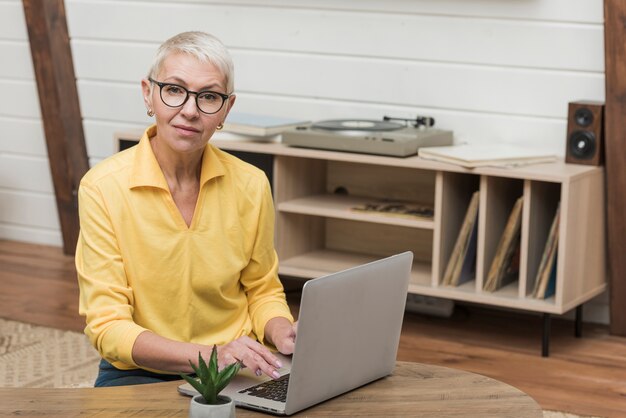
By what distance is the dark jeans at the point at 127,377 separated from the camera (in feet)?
5.91

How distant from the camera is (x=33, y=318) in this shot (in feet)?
11.5

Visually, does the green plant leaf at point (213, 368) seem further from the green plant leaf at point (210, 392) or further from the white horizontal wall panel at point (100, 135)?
the white horizontal wall panel at point (100, 135)

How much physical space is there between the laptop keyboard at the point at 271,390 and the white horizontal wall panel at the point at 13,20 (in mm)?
3154

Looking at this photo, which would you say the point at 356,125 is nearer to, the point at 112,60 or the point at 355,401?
the point at 112,60

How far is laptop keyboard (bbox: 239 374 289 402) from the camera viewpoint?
4.78 feet

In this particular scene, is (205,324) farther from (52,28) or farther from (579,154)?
(52,28)

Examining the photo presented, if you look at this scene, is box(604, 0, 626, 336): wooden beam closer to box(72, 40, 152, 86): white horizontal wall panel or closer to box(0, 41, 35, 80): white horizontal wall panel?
box(72, 40, 152, 86): white horizontal wall panel

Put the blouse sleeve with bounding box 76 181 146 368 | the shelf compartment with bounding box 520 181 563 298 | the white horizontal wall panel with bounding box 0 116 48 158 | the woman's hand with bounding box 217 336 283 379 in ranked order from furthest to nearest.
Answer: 1. the white horizontal wall panel with bounding box 0 116 48 158
2. the shelf compartment with bounding box 520 181 563 298
3. the blouse sleeve with bounding box 76 181 146 368
4. the woman's hand with bounding box 217 336 283 379

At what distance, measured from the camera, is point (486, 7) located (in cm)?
344

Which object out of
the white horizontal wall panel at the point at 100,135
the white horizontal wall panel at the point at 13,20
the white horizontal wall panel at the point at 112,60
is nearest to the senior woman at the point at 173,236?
the white horizontal wall panel at the point at 112,60

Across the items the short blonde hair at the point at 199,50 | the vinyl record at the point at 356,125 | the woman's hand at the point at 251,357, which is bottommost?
the woman's hand at the point at 251,357

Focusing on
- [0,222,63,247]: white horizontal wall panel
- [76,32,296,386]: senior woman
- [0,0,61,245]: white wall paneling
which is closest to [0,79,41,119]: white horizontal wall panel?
[0,0,61,245]: white wall paneling

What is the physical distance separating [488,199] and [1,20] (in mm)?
2294

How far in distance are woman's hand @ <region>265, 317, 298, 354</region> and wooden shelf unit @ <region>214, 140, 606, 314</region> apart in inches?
56.5
